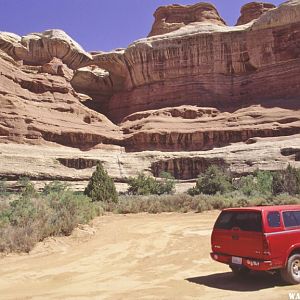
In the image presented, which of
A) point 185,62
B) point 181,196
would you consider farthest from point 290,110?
point 181,196

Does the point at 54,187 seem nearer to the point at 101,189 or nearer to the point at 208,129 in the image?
the point at 101,189

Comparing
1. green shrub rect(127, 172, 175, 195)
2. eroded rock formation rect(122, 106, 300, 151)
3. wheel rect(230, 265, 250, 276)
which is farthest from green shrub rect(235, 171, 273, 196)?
wheel rect(230, 265, 250, 276)

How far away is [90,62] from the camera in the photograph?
57406 millimetres

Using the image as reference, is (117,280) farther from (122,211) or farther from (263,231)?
(122,211)

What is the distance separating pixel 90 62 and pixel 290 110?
2736cm

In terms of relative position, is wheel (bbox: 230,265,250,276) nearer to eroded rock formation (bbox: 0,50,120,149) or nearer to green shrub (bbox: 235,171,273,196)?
green shrub (bbox: 235,171,273,196)

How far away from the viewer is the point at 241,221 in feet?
28.4

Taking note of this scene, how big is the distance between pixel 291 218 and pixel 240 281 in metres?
1.66

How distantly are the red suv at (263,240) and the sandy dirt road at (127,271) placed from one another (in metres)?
0.43

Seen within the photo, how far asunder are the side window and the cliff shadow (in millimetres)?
1159

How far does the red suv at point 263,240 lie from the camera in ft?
26.3

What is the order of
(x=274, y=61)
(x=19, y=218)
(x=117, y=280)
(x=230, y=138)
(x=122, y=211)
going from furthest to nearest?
(x=274, y=61), (x=230, y=138), (x=122, y=211), (x=19, y=218), (x=117, y=280)

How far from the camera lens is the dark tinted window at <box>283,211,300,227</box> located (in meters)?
8.55

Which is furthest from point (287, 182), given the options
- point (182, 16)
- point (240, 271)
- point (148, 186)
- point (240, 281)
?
point (182, 16)
